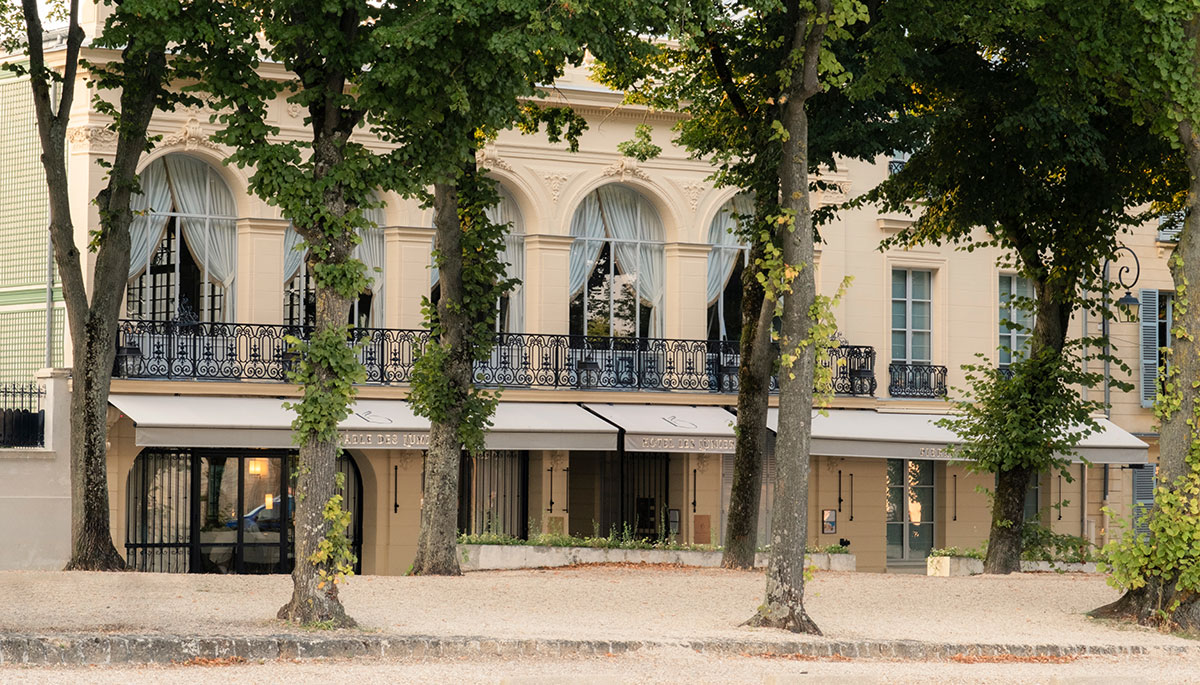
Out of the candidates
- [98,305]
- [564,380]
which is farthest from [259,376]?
[98,305]

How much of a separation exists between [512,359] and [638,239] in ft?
10.2

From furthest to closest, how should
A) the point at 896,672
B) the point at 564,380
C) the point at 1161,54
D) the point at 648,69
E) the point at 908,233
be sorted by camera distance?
the point at 564,380
the point at 908,233
the point at 648,69
the point at 1161,54
the point at 896,672

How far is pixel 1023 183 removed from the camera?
63.4ft

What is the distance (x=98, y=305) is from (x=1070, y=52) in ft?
32.9

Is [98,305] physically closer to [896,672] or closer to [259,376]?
[259,376]

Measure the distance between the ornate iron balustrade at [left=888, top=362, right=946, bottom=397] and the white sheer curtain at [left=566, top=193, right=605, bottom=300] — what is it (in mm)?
5740

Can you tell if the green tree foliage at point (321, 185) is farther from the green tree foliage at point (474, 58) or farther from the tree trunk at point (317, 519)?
the green tree foliage at point (474, 58)

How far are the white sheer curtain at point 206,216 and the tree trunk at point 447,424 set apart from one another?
8.00m

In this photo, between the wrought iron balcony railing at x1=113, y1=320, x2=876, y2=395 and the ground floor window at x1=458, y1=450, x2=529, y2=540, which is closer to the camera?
the wrought iron balcony railing at x1=113, y1=320, x2=876, y2=395

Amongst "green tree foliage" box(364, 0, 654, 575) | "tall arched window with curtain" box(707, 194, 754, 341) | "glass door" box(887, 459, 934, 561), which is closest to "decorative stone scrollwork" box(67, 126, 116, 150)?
"tall arched window with curtain" box(707, 194, 754, 341)

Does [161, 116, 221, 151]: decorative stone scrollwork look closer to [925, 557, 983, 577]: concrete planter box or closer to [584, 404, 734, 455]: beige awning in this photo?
[584, 404, 734, 455]: beige awning

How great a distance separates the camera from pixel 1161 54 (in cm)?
1410

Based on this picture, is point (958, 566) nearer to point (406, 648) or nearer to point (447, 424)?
point (447, 424)

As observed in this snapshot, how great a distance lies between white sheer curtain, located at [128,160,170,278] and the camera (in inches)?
955
